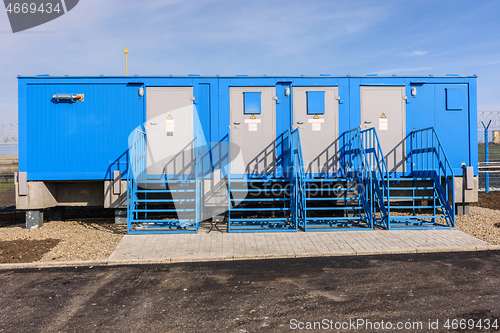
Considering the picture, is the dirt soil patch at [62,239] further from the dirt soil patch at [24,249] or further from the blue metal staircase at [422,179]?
the blue metal staircase at [422,179]

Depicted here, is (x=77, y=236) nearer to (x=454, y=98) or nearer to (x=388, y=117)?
(x=388, y=117)

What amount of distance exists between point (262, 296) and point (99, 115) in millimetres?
6565

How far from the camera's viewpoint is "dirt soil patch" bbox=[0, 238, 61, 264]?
6.08 meters

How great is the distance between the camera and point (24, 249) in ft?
21.9

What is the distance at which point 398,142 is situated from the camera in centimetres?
915

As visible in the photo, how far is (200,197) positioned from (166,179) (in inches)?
38.3

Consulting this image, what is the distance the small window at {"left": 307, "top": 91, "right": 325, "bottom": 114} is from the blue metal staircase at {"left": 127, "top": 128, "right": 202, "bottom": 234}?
3146mm

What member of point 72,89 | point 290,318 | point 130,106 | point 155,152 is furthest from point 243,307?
point 72,89

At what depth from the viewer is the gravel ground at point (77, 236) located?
627 cm

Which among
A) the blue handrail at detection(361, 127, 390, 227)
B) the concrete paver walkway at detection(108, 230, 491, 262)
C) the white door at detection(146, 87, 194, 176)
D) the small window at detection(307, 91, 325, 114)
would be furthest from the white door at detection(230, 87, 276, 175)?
the blue handrail at detection(361, 127, 390, 227)

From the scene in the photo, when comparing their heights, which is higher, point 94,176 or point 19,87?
point 19,87

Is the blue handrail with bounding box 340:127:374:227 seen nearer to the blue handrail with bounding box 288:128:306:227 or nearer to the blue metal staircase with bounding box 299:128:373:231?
the blue metal staircase with bounding box 299:128:373:231

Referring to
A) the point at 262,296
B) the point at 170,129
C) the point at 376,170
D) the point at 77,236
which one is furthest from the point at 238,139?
the point at 262,296

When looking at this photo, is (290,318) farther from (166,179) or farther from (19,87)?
(19,87)
